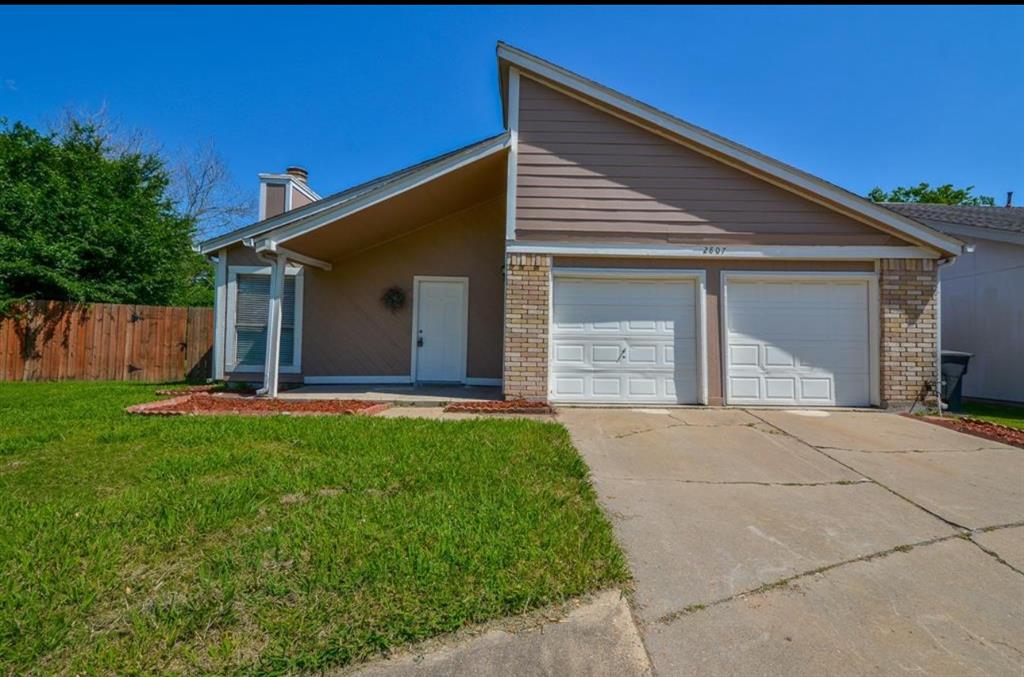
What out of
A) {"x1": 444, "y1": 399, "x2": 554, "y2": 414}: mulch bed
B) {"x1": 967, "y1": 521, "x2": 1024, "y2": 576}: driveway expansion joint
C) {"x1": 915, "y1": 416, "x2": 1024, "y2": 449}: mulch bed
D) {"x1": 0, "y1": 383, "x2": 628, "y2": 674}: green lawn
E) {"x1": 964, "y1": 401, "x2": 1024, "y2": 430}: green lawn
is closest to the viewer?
{"x1": 0, "y1": 383, "x2": 628, "y2": 674}: green lawn

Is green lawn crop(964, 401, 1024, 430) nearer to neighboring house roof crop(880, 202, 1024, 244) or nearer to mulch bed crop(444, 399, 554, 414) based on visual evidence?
neighboring house roof crop(880, 202, 1024, 244)

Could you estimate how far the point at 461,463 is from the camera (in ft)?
13.3

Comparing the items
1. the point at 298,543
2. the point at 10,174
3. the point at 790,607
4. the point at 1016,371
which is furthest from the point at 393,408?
the point at 10,174

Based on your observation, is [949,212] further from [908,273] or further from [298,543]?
[298,543]

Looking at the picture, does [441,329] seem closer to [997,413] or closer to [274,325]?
[274,325]

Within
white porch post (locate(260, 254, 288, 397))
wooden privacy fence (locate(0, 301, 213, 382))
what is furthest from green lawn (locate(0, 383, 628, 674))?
wooden privacy fence (locate(0, 301, 213, 382))

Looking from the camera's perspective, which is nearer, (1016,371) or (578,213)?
(578,213)

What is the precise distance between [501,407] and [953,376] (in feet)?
24.6

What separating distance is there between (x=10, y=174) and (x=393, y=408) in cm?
1399

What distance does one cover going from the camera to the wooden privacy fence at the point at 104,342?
409 inches

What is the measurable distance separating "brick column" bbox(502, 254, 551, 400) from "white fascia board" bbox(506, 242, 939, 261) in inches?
26.4

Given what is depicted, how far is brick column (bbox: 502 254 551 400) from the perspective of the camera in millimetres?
7215

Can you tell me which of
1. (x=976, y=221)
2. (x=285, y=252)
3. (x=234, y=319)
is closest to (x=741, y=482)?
(x=285, y=252)

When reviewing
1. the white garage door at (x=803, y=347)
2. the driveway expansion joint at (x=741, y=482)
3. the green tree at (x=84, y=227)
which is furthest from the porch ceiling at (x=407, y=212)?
the green tree at (x=84, y=227)
